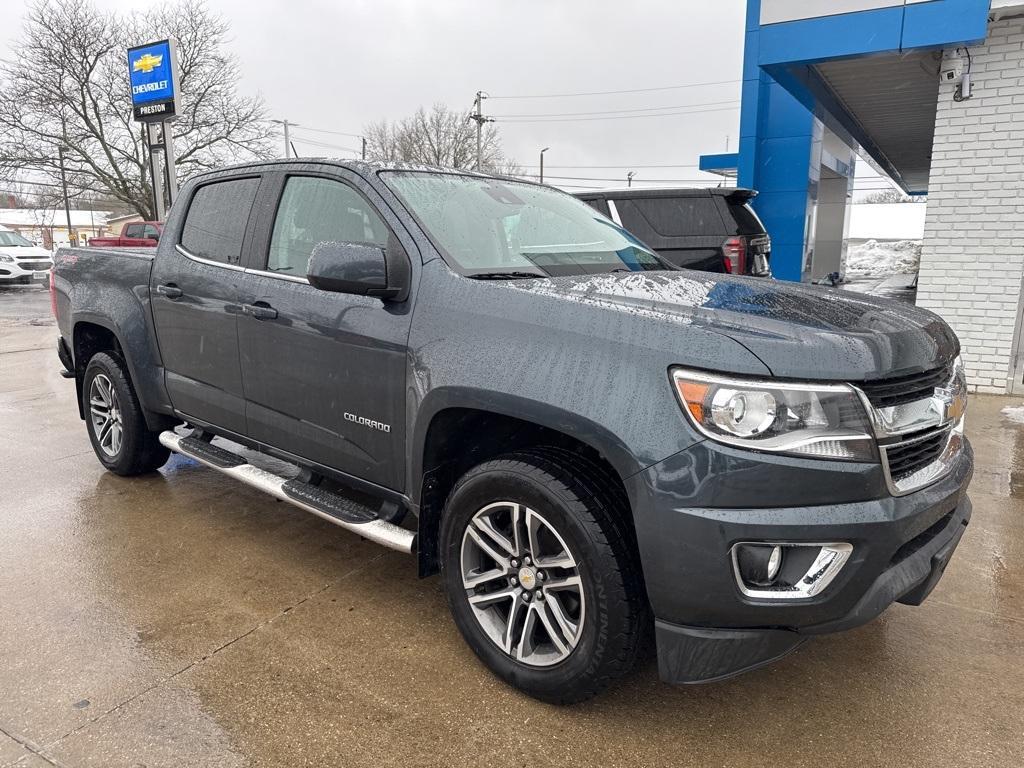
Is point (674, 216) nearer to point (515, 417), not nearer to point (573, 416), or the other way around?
point (515, 417)

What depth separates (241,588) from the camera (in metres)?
3.36

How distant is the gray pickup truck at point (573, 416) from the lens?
2.01m

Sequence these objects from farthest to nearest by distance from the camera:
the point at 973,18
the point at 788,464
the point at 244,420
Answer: the point at 973,18 < the point at 244,420 < the point at 788,464

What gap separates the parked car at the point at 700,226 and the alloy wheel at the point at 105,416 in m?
4.96

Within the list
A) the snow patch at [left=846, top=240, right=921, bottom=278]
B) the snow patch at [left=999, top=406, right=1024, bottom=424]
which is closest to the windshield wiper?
the snow patch at [left=999, top=406, right=1024, bottom=424]

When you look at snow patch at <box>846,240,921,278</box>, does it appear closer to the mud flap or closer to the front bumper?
the front bumper

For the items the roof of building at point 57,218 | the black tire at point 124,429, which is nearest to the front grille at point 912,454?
the black tire at point 124,429

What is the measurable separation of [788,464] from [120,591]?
295cm

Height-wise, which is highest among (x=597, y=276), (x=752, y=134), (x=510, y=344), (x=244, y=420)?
(x=752, y=134)

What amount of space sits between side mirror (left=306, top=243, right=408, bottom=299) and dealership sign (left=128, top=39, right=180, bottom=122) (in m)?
16.7

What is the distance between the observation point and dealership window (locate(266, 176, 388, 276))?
314 cm

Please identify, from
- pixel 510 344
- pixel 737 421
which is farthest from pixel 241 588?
pixel 737 421

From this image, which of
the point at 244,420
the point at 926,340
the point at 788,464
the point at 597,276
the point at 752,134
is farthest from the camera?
the point at 752,134

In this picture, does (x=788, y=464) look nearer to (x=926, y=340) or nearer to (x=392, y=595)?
(x=926, y=340)
